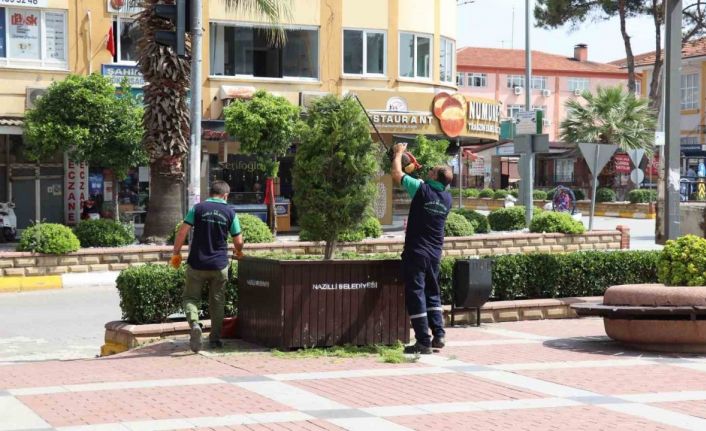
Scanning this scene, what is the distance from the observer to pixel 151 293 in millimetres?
11062

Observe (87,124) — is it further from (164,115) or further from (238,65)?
(238,65)

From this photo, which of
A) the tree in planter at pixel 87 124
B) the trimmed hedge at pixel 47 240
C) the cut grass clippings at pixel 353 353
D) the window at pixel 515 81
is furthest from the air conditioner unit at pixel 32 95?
the window at pixel 515 81

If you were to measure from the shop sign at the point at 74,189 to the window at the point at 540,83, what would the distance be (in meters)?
60.2

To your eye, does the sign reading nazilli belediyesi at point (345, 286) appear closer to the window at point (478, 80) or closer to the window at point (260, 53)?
the window at point (260, 53)

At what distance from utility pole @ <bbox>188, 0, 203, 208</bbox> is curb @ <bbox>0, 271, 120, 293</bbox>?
441 cm

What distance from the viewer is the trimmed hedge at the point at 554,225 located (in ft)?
78.7

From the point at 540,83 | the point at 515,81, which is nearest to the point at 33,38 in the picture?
A: the point at 515,81

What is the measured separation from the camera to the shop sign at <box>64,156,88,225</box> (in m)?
28.8

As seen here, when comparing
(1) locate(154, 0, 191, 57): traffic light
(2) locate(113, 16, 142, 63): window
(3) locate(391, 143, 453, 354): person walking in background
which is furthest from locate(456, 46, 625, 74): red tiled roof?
(3) locate(391, 143, 453, 354): person walking in background

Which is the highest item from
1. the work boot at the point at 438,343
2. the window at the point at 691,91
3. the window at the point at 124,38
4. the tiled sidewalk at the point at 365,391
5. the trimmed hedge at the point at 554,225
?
the window at the point at 691,91

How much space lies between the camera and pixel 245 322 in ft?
35.5

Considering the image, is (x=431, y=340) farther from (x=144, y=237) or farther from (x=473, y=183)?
(x=473, y=183)

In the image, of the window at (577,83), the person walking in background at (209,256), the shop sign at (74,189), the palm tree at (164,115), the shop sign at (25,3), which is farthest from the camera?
the window at (577,83)

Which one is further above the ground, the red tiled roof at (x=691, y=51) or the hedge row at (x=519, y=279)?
the red tiled roof at (x=691, y=51)
